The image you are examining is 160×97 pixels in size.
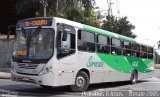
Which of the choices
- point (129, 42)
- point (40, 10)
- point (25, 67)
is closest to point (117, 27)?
point (40, 10)

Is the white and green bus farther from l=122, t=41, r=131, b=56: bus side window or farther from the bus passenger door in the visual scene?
l=122, t=41, r=131, b=56: bus side window

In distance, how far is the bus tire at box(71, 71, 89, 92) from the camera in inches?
631

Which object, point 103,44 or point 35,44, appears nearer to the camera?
point 35,44

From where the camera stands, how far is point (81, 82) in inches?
641

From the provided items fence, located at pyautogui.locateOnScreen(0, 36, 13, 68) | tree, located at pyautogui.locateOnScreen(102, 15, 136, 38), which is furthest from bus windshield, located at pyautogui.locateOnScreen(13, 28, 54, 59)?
tree, located at pyautogui.locateOnScreen(102, 15, 136, 38)

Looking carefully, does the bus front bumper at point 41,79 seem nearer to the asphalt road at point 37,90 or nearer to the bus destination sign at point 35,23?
the asphalt road at point 37,90

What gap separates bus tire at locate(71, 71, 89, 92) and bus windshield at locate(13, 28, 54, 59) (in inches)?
88.1

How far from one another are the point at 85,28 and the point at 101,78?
2.87 meters

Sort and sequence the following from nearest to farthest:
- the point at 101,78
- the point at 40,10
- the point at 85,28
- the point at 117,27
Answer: the point at 85,28 < the point at 101,78 < the point at 40,10 < the point at 117,27

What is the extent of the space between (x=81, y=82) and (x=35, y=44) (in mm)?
2907

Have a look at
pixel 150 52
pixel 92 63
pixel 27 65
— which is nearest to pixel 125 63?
pixel 92 63

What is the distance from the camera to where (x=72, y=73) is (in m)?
15.6

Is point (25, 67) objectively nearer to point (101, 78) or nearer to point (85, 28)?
point (85, 28)

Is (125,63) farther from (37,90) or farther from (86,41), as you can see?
(37,90)
